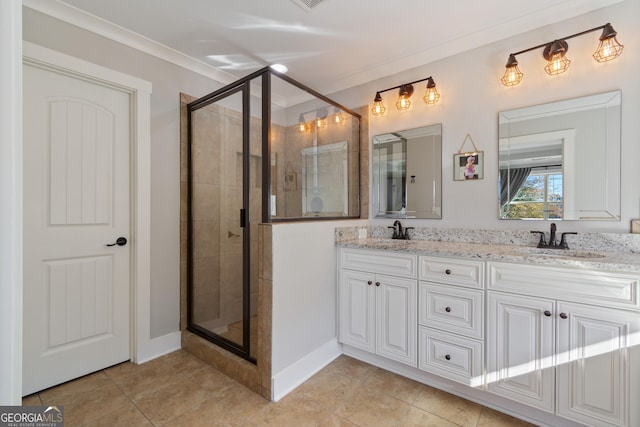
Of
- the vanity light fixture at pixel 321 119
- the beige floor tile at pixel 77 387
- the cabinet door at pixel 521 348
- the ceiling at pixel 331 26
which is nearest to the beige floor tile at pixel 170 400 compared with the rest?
the beige floor tile at pixel 77 387

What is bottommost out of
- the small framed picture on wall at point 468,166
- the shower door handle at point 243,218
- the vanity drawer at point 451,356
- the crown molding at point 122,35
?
the vanity drawer at point 451,356

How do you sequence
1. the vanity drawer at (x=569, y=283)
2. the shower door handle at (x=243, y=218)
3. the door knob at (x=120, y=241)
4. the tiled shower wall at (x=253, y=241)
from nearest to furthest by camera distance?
1. the vanity drawer at (x=569, y=283)
2. the tiled shower wall at (x=253, y=241)
3. the shower door handle at (x=243, y=218)
4. the door knob at (x=120, y=241)

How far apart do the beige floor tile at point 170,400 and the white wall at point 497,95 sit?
1.92 meters

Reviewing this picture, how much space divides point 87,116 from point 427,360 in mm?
2858

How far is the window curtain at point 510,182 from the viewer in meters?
1.96

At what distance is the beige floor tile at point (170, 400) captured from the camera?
5.37 feet

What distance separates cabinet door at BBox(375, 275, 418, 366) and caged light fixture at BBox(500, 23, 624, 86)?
1.57 metres

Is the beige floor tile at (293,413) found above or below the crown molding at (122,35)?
below

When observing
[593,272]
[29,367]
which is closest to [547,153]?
[593,272]

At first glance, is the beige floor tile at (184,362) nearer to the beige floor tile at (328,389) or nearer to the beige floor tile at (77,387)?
the beige floor tile at (77,387)

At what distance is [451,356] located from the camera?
175 centimetres

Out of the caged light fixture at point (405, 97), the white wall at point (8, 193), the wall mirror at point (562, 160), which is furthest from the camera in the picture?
the caged light fixture at point (405, 97)

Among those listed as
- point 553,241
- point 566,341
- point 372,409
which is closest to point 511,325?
point 566,341

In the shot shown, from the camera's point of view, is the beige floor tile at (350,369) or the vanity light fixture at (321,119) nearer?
the beige floor tile at (350,369)
